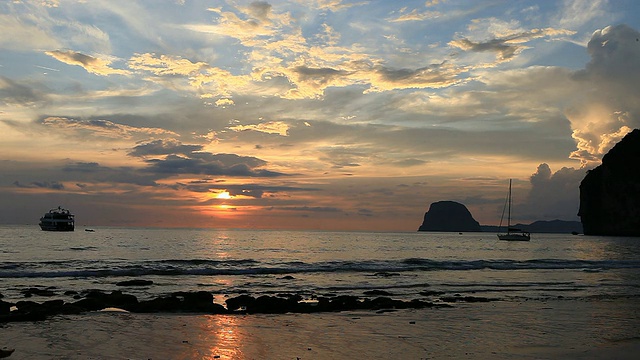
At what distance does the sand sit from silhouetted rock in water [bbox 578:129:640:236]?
17468 centimetres

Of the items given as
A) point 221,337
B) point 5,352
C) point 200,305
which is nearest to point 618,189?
point 200,305

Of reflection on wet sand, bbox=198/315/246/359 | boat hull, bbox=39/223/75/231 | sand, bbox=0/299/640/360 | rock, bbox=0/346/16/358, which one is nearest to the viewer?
rock, bbox=0/346/16/358

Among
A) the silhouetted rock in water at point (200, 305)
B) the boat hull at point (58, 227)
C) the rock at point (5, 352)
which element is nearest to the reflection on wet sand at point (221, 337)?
the silhouetted rock in water at point (200, 305)

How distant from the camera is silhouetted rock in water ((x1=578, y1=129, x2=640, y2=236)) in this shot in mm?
171125

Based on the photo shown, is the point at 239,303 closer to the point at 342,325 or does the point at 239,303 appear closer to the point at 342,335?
the point at 342,325

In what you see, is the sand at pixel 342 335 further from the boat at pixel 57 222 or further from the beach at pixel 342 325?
the boat at pixel 57 222

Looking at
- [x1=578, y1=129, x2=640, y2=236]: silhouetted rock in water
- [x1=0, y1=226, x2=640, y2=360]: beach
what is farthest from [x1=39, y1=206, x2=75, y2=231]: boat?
[x1=578, y1=129, x2=640, y2=236]: silhouetted rock in water

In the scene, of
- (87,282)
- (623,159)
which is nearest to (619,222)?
(623,159)

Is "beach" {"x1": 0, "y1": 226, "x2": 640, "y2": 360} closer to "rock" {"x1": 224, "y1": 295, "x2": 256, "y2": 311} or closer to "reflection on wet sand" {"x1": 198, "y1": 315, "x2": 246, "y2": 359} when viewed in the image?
"reflection on wet sand" {"x1": 198, "y1": 315, "x2": 246, "y2": 359}

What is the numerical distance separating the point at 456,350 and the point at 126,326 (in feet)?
35.7

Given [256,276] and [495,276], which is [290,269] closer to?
[256,276]

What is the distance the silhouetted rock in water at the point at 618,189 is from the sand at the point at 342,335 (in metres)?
175

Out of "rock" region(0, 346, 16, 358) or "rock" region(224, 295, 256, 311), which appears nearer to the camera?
"rock" region(0, 346, 16, 358)

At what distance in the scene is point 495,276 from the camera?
141 ft
